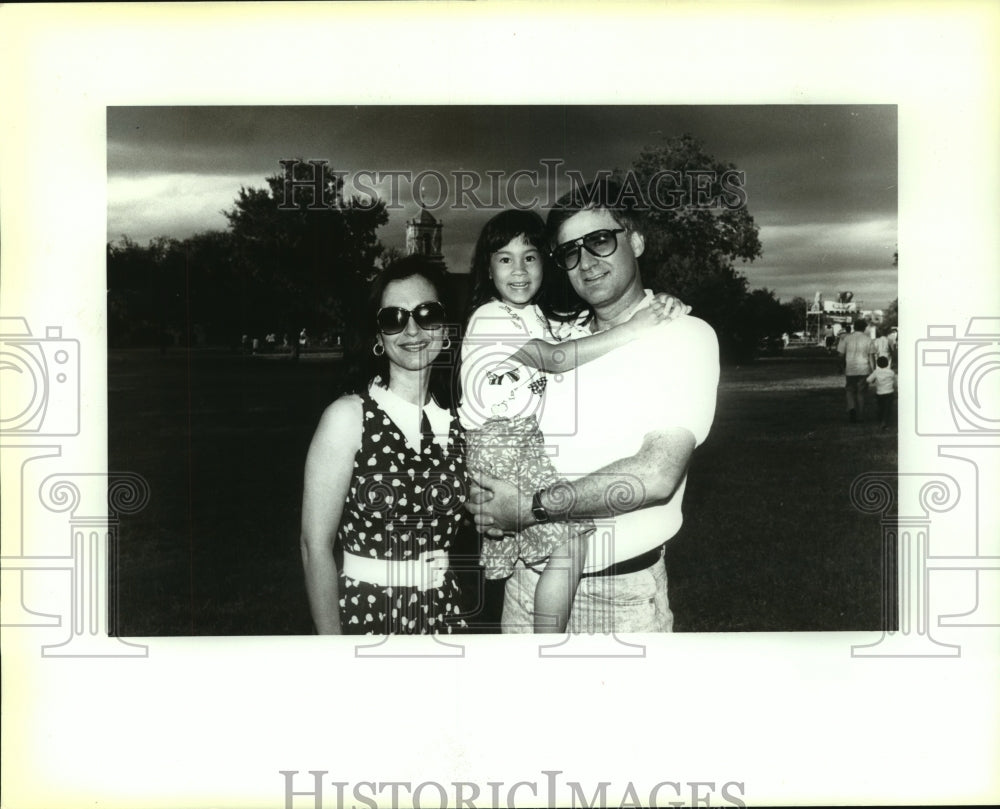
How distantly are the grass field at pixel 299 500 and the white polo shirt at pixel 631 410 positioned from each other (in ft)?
0.35

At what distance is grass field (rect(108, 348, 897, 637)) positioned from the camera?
486 cm

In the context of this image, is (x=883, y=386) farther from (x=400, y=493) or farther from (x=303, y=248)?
(x=303, y=248)

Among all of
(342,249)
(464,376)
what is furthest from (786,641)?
(342,249)

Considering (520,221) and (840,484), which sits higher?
(520,221)

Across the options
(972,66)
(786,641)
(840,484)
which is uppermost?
(972,66)

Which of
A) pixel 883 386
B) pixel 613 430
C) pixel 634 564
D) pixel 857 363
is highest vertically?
pixel 857 363

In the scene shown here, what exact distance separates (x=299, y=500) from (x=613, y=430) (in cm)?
149

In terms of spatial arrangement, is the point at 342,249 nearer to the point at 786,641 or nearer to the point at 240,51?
the point at 240,51

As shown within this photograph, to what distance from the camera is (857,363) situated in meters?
4.95

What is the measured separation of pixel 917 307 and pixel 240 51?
3381mm

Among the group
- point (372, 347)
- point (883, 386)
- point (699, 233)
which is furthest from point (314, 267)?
point (883, 386)

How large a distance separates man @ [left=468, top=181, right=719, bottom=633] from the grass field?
13 centimetres

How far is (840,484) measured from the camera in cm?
496

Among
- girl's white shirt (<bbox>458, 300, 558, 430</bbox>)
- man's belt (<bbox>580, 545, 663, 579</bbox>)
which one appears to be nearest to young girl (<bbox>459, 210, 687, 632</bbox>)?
girl's white shirt (<bbox>458, 300, 558, 430</bbox>)
